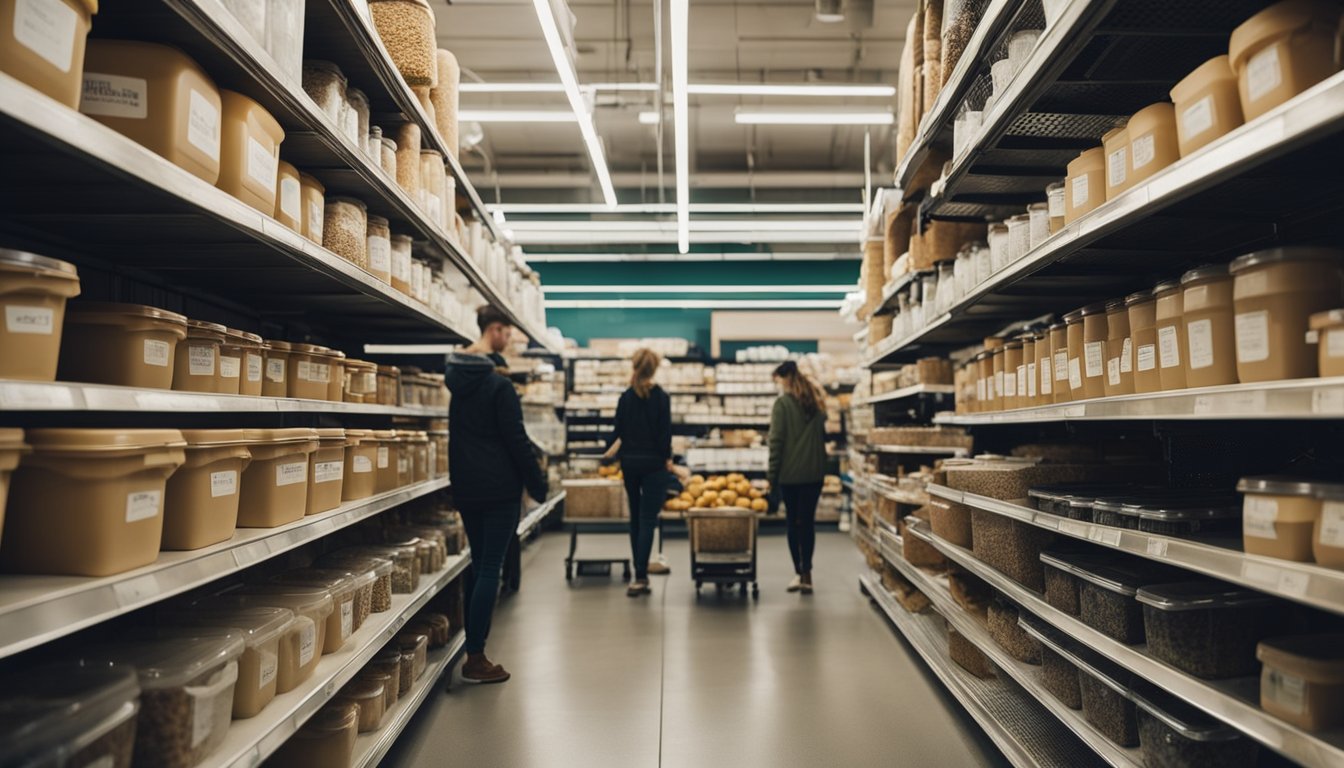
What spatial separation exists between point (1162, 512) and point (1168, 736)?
0.51 meters

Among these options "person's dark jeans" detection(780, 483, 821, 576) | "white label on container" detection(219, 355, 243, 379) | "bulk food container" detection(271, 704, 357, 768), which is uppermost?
"white label on container" detection(219, 355, 243, 379)

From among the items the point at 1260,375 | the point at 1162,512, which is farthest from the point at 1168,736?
the point at 1260,375

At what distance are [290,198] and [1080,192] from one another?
2157 mm

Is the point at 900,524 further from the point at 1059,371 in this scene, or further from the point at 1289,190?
the point at 1289,190

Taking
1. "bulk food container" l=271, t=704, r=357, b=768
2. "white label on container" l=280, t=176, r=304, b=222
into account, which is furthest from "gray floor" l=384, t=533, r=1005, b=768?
"white label on container" l=280, t=176, r=304, b=222

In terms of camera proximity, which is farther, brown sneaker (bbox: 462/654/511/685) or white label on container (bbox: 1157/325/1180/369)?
brown sneaker (bbox: 462/654/511/685)

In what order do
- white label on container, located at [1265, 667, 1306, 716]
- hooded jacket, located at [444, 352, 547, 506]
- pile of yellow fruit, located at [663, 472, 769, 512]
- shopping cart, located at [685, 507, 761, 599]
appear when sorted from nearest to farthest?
1. white label on container, located at [1265, 667, 1306, 716]
2. hooded jacket, located at [444, 352, 547, 506]
3. shopping cart, located at [685, 507, 761, 599]
4. pile of yellow fruit, located at [663, 472, 769, 512]

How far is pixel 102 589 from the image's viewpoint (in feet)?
4.19

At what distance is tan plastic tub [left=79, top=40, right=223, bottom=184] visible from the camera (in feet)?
4.63

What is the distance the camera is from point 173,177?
4.63 feet

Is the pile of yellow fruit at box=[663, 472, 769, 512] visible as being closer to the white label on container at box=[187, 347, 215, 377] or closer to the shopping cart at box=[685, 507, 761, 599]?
the shopping cart at box=[685, 507, 761, 599]

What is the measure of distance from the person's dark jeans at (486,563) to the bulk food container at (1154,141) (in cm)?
279

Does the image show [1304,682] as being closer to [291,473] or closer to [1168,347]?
[1168,347]

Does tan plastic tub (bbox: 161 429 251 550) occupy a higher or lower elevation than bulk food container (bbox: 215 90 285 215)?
lower
